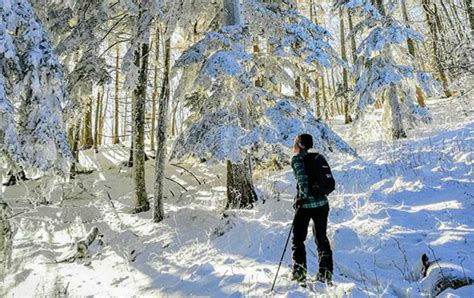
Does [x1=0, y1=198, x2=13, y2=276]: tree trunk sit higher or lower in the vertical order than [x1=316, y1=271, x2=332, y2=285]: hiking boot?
higher

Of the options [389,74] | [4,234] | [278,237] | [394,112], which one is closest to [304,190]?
[278,237]

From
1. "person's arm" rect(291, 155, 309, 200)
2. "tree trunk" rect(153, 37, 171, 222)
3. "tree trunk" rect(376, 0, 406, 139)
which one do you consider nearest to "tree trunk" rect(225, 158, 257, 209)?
"tree trunk" rect(153, 37, 171, 222)

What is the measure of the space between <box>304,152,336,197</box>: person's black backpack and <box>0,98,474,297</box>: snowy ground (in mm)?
1192

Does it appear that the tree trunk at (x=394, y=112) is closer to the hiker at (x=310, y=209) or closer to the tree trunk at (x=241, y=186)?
the tree trunk at (x=241, y=186)

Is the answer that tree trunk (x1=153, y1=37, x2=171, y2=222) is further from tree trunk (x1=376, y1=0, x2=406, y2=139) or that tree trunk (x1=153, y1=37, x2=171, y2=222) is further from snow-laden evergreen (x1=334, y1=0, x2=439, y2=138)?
tree trunk (x1=376, y1=0, x2=406, y2=139)

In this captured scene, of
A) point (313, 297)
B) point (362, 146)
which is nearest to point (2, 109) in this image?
point (313, 297)

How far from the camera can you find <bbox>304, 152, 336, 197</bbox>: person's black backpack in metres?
4.93

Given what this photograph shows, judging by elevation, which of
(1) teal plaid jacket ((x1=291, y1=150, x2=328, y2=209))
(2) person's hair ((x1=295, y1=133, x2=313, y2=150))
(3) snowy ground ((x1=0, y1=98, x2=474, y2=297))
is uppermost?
(2) person's hair ((x1=295, y1=133, x2=313, y2=150))

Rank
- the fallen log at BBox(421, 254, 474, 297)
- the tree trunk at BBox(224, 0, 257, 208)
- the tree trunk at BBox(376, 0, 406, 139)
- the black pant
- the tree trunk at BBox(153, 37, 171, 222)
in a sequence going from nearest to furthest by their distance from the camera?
the fallen log at BBox(421, 254, 474, 297), the black pant, the tree trunk at BBox(224, 0, 257, 208), the tree trunk at BBox(153, 37, 171, 222), the tree trunk at BBox(376, 0, 406, 139)

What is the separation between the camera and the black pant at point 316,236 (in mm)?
4915

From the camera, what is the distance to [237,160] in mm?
7512

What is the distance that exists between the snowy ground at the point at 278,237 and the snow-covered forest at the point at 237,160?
4 cm

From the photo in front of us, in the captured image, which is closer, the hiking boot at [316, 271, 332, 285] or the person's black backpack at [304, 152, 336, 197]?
the hiking boot at [316, 271, 332, 285]

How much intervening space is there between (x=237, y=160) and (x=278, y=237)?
1.69m
